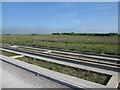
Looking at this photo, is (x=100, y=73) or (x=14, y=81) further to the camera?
(x=100, y=73)

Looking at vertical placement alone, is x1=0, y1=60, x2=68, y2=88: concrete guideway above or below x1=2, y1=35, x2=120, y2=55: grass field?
below

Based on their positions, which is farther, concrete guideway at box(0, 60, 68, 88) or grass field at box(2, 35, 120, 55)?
grass field at box(2, 35, 120, 55)

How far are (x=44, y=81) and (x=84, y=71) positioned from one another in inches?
73.3

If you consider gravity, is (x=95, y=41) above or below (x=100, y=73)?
above

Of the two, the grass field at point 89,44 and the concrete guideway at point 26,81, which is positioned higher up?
the grass field at point 89,44

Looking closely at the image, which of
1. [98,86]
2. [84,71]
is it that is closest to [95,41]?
[84,71]

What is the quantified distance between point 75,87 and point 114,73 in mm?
2010

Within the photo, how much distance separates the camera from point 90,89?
11.0 ft

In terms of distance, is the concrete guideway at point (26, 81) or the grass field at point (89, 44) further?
the grass field at point (89, 44)

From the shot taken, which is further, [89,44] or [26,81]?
[89,44]

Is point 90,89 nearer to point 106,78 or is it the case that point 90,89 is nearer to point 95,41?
point 106,78

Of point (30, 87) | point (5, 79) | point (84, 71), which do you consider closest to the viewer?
point (30, 87)

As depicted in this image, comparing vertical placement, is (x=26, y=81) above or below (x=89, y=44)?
below

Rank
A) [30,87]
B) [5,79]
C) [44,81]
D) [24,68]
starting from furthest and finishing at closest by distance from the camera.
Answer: [24,68], [5,79], [44,81], [30,87]
